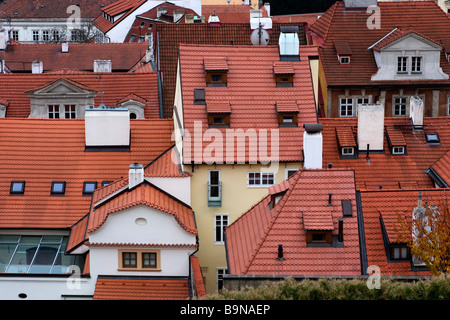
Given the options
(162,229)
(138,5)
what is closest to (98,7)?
(138,5)

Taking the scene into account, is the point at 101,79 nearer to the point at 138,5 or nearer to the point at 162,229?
the point at 162,229

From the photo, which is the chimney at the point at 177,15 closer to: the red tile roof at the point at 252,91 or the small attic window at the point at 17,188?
the red tile roof at the point at 252,91

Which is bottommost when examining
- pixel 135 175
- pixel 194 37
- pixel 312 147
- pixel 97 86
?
pixel 135 175

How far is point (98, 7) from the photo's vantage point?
5556 inches

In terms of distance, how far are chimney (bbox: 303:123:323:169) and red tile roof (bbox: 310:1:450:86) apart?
63.6ft

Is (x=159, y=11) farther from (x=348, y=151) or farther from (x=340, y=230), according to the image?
(x=340, y=230)

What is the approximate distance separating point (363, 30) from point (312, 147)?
2378cm

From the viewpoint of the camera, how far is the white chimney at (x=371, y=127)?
53.8 metres

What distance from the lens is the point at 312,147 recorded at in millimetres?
50188

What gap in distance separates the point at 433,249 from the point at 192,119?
1480 centimetres

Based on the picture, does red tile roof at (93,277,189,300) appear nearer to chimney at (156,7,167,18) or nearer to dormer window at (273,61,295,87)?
dormer window at (273,61,295,87)

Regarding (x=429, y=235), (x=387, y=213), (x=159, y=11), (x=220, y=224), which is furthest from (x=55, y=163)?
(x=159, y=11)

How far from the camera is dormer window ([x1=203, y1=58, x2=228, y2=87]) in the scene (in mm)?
53375

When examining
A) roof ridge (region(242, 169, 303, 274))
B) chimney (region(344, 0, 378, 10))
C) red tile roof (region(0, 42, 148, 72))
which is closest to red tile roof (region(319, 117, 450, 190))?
roof ridge (region(242, 169, 303, 274))
